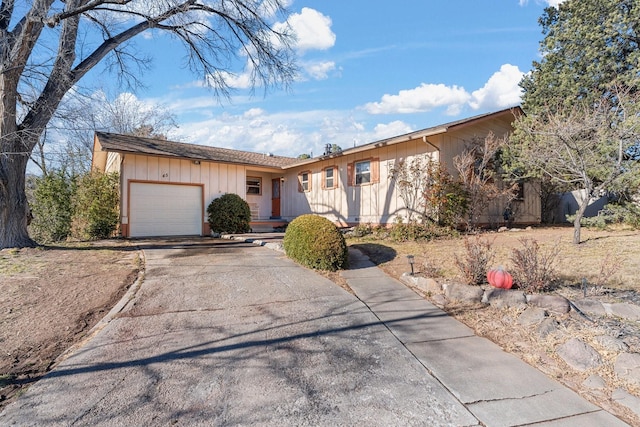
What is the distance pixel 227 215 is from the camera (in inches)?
499

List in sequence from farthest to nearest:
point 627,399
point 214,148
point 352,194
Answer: point 214,148 → point 352,194 → point 627,399

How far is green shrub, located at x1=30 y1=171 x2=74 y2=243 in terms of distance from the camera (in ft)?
38.8

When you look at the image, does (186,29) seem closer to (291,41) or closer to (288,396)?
(291,41)

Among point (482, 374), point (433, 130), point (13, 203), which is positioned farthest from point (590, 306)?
point (13, 203)

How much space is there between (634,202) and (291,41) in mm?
11120

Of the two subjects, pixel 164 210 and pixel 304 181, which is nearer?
pixel 164 210

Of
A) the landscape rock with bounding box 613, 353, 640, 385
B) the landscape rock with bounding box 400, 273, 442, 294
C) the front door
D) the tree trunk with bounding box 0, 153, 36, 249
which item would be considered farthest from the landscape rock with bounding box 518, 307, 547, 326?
the front door

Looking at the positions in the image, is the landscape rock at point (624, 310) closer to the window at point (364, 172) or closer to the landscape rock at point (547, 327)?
the landscape rock at point (547, 327)

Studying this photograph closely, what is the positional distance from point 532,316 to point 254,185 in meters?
14.3

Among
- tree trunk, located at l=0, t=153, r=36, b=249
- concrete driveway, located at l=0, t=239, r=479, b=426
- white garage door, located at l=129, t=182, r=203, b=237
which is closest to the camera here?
concrete driveway, located at l=0, t=239, r=479, b=426

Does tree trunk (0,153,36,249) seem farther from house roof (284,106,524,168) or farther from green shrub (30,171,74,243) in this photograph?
house roof (284,106,524,168)

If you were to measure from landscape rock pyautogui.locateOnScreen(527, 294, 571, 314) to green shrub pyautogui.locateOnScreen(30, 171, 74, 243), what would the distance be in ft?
47.5

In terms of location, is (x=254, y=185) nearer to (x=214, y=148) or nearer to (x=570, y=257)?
(x=214, y=148)

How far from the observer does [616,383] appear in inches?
109
